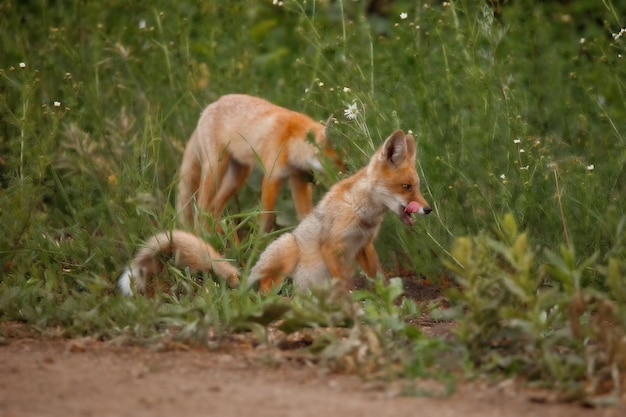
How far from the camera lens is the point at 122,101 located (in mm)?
8852

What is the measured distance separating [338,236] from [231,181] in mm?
2128

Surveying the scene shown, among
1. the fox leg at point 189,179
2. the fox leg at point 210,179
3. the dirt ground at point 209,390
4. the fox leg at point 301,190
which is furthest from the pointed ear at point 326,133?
the dirt ground at point 209,390

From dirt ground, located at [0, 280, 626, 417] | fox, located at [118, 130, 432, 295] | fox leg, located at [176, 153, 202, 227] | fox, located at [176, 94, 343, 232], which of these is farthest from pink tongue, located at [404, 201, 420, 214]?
fox leg, located at [176, 153, 202, 227]

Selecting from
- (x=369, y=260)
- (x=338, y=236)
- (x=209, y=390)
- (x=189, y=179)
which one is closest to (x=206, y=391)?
(x=209, y=390)

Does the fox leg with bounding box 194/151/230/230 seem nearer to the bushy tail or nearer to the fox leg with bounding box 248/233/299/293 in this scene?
the fox leg with bounding box 248/233/299/293

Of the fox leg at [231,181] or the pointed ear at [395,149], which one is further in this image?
the fox leg at [231,181]

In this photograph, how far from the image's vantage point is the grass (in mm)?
4676

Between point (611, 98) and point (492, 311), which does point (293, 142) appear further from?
point (492, 311)

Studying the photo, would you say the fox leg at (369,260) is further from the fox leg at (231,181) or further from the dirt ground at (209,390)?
the dirt ground at (209,390)

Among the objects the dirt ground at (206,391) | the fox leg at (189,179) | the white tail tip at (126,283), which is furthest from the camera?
the fox leg at (189,179)

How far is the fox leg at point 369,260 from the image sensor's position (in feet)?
23.1

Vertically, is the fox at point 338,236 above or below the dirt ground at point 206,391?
above

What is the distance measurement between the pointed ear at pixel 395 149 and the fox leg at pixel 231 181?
83.1 inches

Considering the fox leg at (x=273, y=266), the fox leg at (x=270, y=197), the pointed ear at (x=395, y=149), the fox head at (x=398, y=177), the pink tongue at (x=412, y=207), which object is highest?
the pointed ear at (x=395, y=149)
